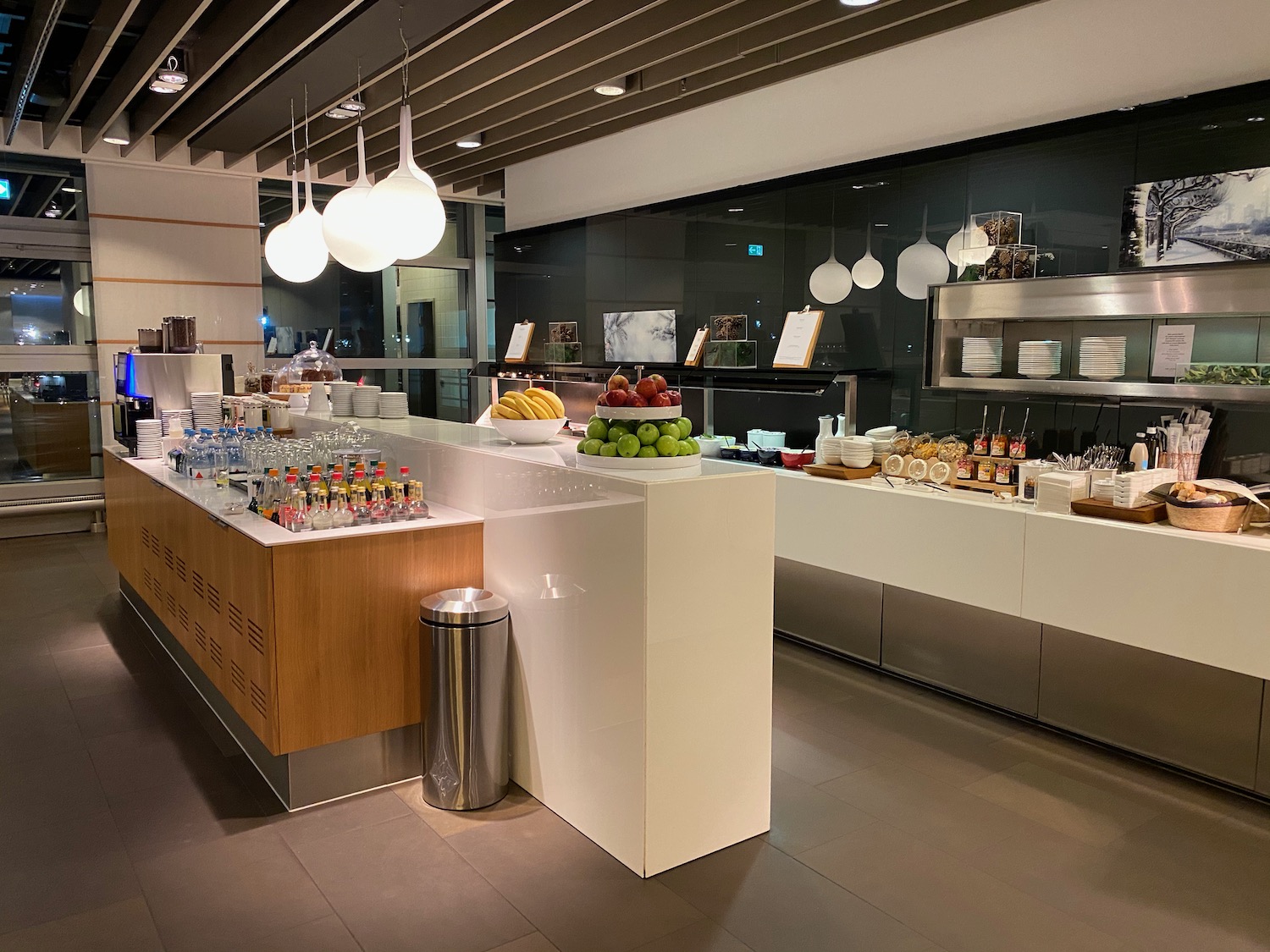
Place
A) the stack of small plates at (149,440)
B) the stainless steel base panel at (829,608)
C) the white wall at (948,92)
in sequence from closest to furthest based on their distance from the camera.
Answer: the white wall at (948,92) < the stainless steel base panel at (829,608) < the stack of small plates at (149,440)

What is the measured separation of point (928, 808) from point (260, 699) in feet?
7.29

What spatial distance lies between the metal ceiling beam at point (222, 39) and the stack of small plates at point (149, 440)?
2.03 m

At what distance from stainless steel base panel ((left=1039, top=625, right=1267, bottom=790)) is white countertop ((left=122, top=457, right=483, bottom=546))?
2336mm

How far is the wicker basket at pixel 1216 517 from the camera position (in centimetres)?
326

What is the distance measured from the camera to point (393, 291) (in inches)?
377

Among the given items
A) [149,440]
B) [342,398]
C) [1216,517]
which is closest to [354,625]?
[342,398]

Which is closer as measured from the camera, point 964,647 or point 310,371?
point 964,647

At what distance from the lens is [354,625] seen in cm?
312

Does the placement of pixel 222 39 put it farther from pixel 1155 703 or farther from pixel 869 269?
pixel 1155 703

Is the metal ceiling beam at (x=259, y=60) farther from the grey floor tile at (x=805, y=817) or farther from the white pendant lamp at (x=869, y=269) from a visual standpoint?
the grey floor tile at (x=805, y=817)

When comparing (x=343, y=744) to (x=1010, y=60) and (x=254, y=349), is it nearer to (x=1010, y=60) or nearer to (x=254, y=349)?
(x=1010, y=60)

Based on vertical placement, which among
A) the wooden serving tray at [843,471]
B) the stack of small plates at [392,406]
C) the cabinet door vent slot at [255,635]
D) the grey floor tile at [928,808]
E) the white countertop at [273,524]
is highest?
the stack of small plates at [392,406]

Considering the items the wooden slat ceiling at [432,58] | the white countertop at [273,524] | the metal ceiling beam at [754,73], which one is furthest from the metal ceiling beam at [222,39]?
the white countertop at [273,524]

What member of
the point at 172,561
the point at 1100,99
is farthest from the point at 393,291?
the point at 1100,99
